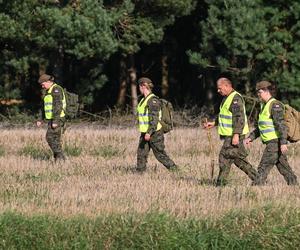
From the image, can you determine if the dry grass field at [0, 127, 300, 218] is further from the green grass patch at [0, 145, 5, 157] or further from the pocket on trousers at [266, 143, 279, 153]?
the pocket on trousers at [266, 143, 279, 153]

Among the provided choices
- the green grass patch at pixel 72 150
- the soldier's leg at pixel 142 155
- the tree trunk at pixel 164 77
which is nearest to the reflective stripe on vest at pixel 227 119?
the soldier's leg at pixel 142 155

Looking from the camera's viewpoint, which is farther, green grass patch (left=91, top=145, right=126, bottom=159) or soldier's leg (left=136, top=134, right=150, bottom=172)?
green grass patch (left=91, top=145, right=126, bottom=159)

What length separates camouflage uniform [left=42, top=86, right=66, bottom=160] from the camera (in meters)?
13.9

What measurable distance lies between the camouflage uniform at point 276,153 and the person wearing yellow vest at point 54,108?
4272 millimetres

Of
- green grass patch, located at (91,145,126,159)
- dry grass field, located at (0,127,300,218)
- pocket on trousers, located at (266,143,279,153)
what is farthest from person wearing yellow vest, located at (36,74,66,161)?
pocket on trousers, located at (266,143,279,153)

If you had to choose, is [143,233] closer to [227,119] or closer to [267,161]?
[227,119]

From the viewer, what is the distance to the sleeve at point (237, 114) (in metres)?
10.8

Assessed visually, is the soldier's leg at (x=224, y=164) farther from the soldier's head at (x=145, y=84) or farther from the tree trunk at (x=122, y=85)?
the tree trunk at (x=122, y=85)

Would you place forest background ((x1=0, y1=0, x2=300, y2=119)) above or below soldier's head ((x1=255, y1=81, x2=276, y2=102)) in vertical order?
above

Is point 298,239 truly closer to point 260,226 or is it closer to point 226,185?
point 260,226

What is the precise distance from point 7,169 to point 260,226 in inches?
250

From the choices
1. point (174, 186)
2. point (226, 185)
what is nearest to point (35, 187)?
point (174, 186)

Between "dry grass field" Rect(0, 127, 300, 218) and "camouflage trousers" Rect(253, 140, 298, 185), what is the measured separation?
0.19 m

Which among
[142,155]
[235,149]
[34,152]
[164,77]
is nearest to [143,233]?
[235,149]
